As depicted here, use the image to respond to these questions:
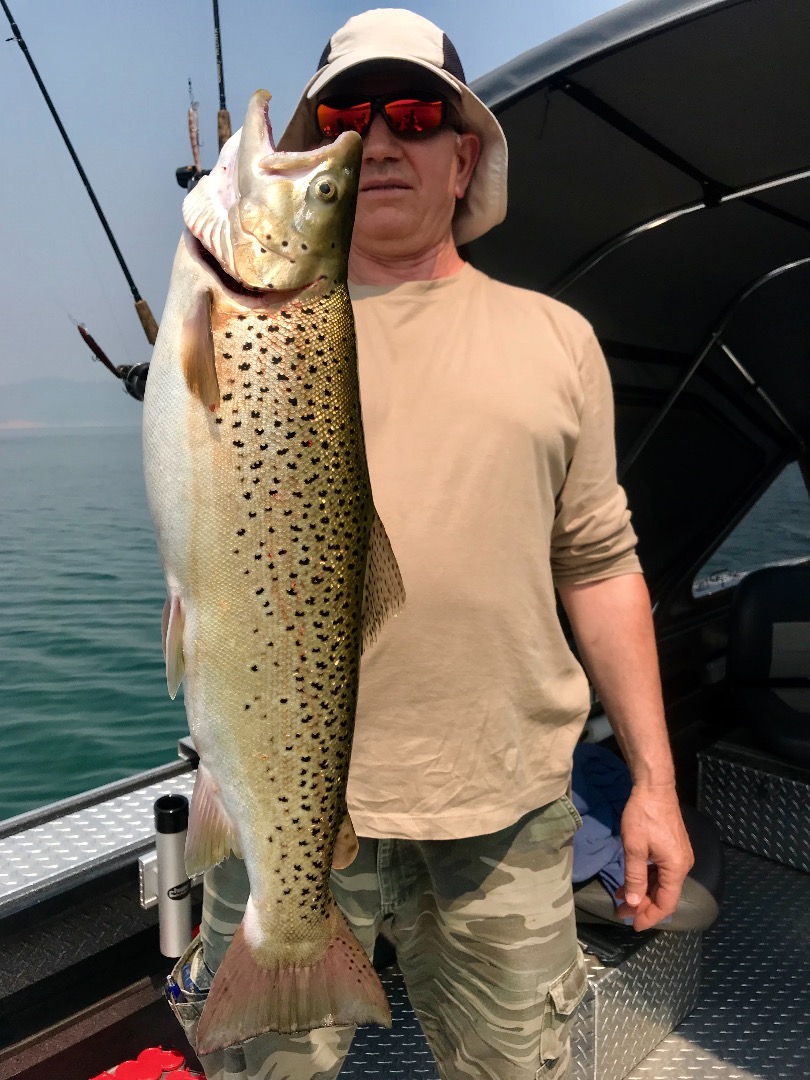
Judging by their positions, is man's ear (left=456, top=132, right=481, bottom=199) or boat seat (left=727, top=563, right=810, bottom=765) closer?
man's ear (left=456, top=132, right=481, bottom=199)

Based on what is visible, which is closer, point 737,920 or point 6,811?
point 737,920

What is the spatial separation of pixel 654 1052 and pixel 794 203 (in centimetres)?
299

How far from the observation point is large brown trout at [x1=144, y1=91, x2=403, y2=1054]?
116cm

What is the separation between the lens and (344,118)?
5.26 feet

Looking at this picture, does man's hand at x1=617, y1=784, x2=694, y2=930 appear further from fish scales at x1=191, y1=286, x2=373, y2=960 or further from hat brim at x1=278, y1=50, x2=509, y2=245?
hat brim at x1=278, y1=50, x2=509, y2=245

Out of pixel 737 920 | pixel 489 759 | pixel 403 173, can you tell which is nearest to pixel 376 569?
pixel 489 759

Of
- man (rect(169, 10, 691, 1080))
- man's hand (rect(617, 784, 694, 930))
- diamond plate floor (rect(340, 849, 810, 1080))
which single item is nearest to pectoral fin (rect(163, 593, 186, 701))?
man (rect(169, 10, 691, 1080))

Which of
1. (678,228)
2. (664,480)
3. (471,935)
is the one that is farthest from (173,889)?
(664,480)

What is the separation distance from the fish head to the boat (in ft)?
2.75

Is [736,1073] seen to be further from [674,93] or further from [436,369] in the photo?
[674,93]

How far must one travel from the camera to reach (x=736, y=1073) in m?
2.84

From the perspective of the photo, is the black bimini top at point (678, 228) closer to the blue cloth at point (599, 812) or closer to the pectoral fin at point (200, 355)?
the pectoral fin at point (200, 355)

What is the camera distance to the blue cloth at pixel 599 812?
8.89ft

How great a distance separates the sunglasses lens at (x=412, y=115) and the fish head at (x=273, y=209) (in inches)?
16.5
